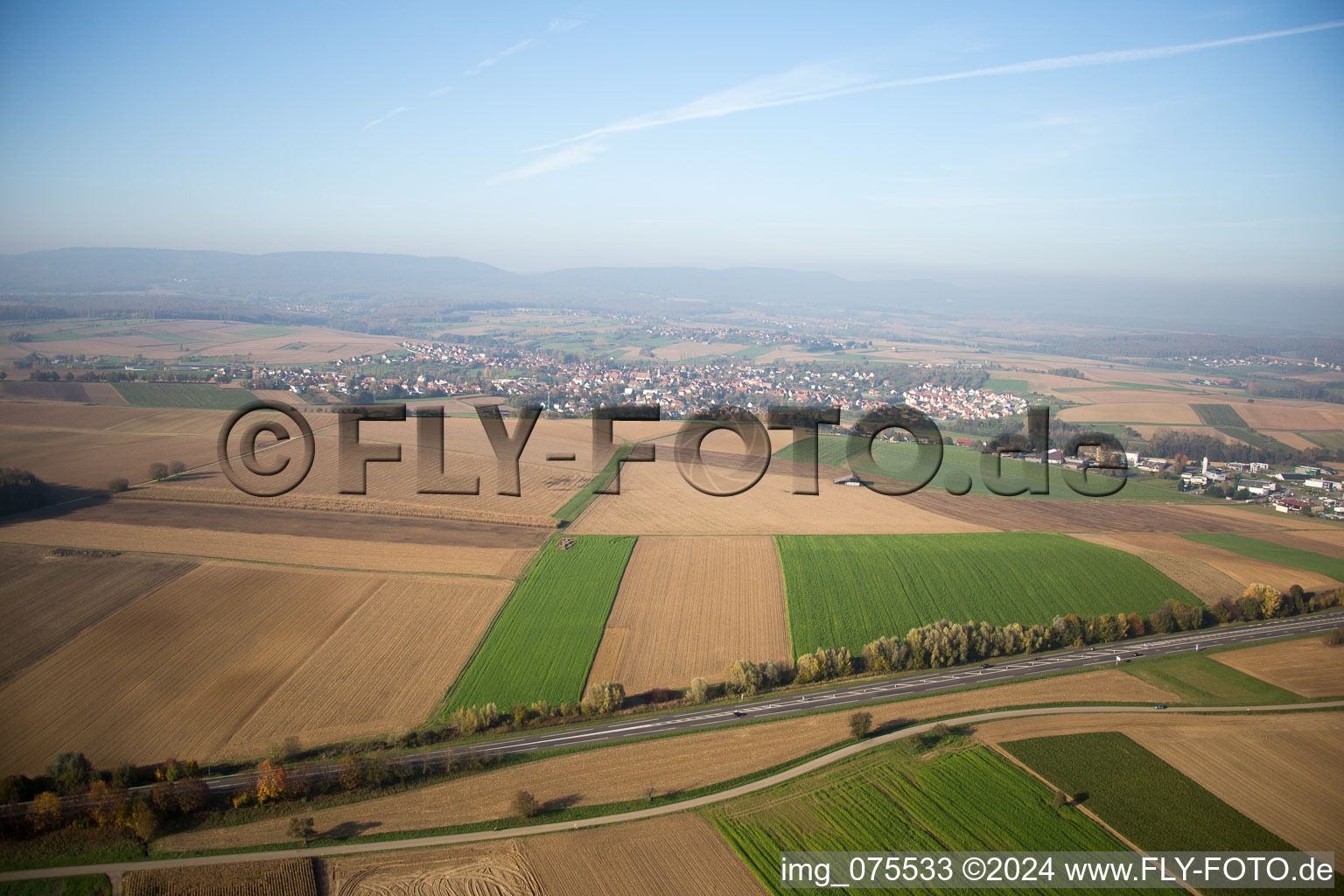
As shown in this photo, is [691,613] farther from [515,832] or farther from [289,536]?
[289,536]

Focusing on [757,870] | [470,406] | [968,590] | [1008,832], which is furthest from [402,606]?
[470,406]

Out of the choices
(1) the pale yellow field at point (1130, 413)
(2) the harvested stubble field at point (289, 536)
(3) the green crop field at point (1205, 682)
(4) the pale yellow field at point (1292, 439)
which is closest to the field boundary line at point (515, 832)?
(3) the green crop field at point (1205, 682)

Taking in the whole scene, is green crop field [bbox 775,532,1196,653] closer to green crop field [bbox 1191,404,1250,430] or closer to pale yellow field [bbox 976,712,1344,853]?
pale yellow field [bbox 976,712,1344,853]

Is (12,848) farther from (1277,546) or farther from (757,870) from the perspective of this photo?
(1277,546)

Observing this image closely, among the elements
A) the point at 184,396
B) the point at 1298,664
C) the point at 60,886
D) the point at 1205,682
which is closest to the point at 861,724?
the point at 1205,682

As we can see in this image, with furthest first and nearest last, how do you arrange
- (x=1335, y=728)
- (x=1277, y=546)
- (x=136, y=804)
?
(x=1277, y=546) → (x=1335, y=728) → (x=136, y=804)
